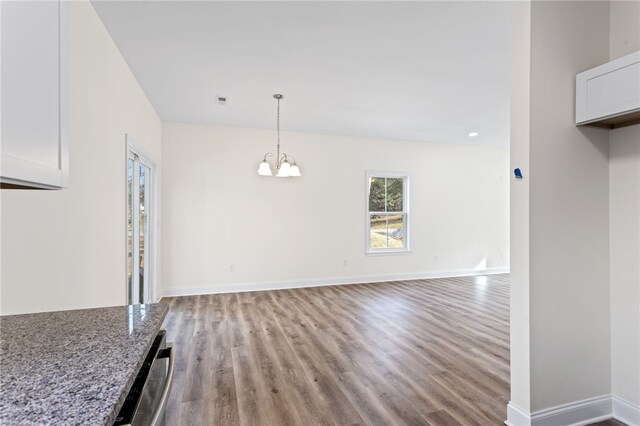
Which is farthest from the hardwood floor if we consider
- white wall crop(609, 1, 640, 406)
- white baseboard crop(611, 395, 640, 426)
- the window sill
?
the window sill

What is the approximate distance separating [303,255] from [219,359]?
3.07 metres

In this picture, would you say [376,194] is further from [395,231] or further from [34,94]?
Answer: [34,94]

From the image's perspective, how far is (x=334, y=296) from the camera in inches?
201

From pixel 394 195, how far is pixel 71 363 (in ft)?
20.2

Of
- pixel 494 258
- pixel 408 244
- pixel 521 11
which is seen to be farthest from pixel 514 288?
pixel 494 258

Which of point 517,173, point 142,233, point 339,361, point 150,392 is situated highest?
point 517,173

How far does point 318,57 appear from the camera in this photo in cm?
298

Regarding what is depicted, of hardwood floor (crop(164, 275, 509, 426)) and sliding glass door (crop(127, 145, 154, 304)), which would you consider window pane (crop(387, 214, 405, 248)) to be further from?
sliding glass door (crop(127, 145, 154, 304))

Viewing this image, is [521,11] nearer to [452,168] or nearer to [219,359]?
[219,359]

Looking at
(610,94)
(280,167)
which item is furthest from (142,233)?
(610,94)

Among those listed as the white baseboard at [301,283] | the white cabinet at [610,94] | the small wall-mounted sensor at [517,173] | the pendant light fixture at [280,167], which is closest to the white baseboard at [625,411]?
the small wall-mounted sensor at [517,173]

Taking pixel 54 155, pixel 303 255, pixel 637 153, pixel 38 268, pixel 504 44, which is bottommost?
pixel 303 255

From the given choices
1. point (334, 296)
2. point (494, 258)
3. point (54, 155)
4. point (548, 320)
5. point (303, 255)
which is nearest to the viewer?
point (54, 155)

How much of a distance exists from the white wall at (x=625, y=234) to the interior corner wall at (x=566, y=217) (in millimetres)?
39
